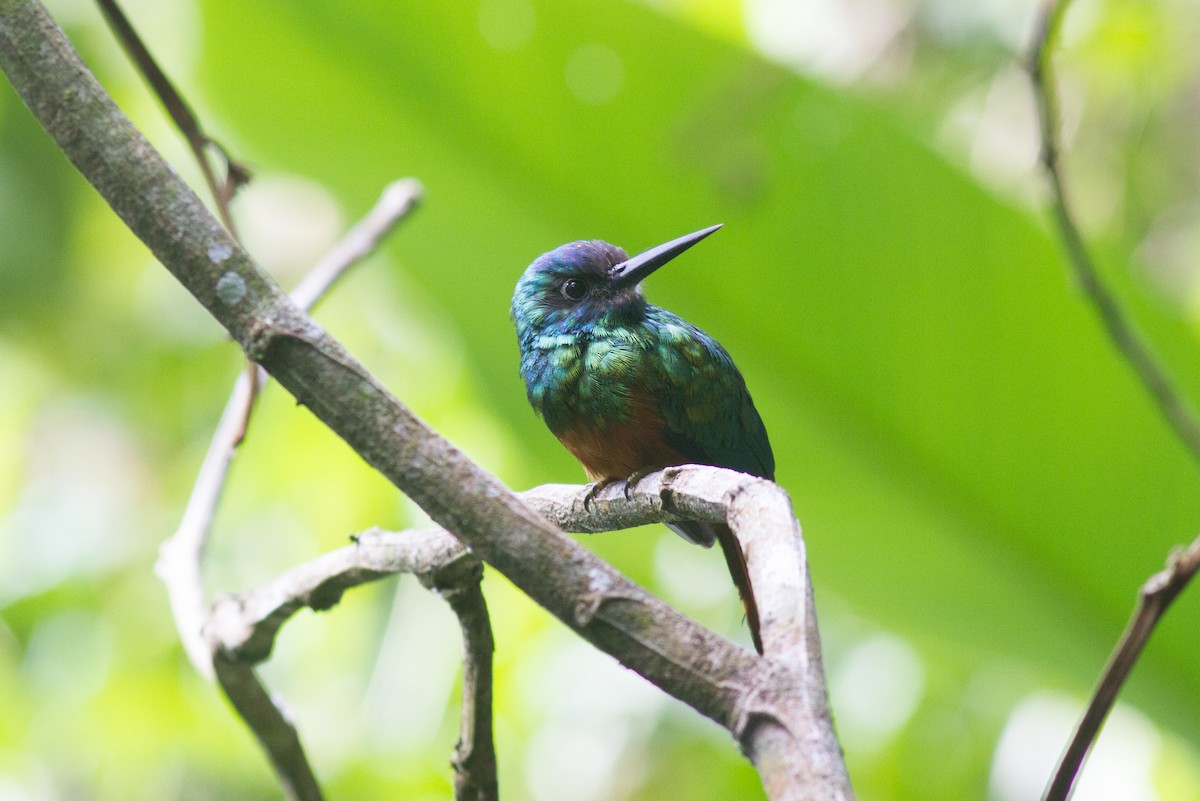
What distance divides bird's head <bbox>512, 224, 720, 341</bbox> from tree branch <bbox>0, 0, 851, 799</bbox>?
116cm

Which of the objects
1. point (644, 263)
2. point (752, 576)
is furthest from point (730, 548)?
point (752, 576)

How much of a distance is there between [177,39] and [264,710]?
2445mm

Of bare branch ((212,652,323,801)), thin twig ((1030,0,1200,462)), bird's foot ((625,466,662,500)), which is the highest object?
thin twig ((1030,0,1200,462))

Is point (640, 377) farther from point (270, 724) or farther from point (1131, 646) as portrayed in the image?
point (1131, 646)

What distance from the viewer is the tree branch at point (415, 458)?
2.10ft

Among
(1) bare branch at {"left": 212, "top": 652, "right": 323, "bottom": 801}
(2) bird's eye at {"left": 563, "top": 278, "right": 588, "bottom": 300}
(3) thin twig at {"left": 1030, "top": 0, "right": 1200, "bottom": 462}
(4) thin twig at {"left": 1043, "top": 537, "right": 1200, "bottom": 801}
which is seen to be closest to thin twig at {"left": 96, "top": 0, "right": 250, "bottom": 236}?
(1) bare branch at {"left": 212, "top": 652, "right": 323, "bottom": 801}

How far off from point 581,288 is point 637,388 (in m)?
0.32

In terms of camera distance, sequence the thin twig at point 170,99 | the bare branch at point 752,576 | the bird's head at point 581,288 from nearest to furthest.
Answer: the bare branch at point 752,576, the thin twig at point 170,99, the bird's head at point 581,288

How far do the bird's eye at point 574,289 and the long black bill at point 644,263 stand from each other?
2.0 inches

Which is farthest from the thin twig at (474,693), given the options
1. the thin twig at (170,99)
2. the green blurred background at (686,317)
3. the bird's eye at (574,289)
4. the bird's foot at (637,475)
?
the green blurred background at (686,317)

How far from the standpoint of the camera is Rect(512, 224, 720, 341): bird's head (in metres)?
2.00

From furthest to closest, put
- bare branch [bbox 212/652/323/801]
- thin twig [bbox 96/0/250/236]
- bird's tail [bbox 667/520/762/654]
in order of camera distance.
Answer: bird's tail [bbox 667/520/762/654] < bare branch [bbox 212/652/323/801] < thin twig [bbox 96/0/250/236]

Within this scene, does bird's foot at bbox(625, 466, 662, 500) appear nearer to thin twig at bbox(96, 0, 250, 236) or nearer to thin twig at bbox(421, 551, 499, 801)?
thin twig at bbox(421, 551, 499, 801)

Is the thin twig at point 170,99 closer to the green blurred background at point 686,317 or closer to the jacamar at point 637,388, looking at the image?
the jacamar at point 637,388
